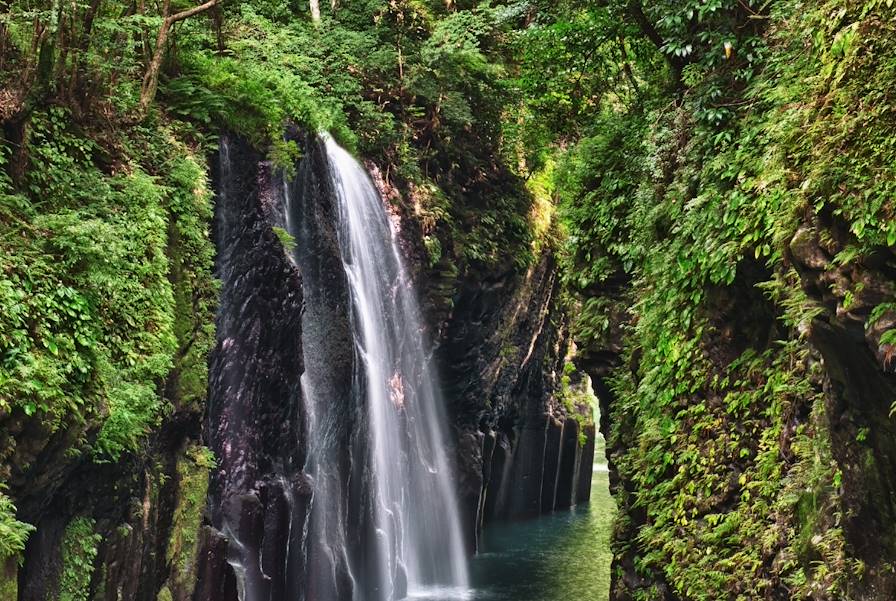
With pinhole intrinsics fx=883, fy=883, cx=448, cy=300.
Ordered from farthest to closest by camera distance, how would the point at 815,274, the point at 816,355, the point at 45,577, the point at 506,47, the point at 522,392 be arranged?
the point at 522,392
the point at 506,47
the point at 45,577
the point at 816,355
the point at 815,274

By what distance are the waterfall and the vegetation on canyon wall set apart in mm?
2052

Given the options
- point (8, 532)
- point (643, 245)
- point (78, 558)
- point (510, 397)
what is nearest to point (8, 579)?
point (8, 532)

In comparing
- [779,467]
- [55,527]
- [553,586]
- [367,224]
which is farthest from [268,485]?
[553,586]

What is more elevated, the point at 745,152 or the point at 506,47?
the point at 506,47

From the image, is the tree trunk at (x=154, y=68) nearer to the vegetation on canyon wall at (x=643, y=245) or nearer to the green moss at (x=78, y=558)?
the vegetation on canyon wall at (x=643, y=245)

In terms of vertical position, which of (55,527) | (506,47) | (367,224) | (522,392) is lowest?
(55,527)

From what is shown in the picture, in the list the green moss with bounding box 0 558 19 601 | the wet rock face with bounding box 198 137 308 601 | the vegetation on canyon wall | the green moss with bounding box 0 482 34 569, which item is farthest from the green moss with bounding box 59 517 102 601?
the wet rock face with bounding box 198 137 308 601

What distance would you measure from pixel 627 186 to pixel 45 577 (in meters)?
8.31

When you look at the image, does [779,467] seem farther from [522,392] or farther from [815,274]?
[522,392]

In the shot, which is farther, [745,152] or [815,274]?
[745,152]

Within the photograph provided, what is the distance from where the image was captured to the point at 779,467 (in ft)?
24.7

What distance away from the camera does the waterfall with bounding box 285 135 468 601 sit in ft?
49.1

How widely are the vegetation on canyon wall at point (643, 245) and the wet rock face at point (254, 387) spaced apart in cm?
93

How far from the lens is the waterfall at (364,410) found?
49.1 feet
